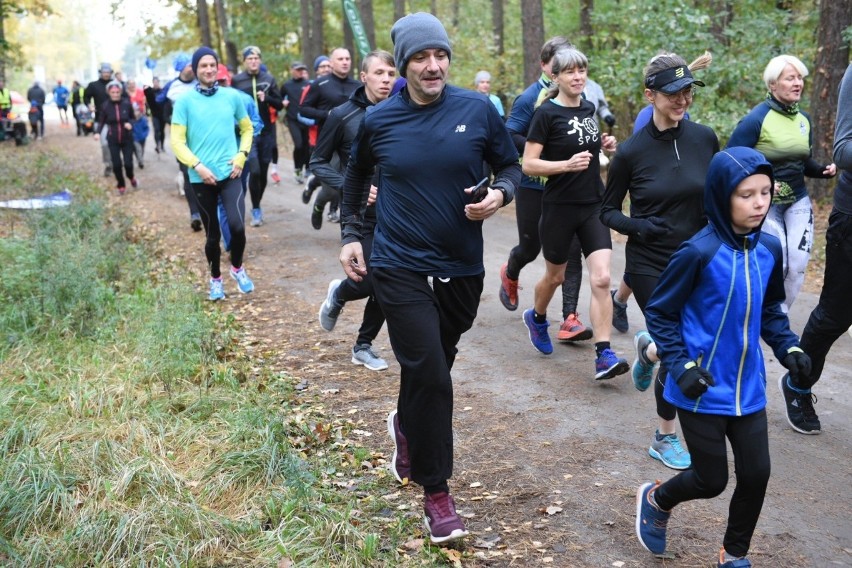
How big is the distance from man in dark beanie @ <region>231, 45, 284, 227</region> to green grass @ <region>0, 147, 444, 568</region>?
4.91 metres

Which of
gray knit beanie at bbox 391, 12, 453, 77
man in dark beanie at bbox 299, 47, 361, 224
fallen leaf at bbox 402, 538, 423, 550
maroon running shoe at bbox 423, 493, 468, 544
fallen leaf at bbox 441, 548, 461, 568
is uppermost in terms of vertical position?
gray knit beanie at bbox 391, 12, 453, 77

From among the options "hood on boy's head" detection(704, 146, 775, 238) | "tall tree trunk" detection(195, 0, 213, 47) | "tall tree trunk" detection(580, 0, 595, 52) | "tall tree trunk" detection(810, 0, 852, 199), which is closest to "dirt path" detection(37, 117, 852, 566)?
"hood on boy's head" detection(704, 146, 775, 238)

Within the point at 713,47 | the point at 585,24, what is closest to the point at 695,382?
the point at 713,47

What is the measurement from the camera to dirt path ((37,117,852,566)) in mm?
4406

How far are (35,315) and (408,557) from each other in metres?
5.29

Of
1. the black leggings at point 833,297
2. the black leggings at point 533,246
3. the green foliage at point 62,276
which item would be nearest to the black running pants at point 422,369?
the black leggings at point 833,297

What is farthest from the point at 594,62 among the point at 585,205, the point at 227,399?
the point at 227,399

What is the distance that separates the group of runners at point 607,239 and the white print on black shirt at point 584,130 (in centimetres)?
1

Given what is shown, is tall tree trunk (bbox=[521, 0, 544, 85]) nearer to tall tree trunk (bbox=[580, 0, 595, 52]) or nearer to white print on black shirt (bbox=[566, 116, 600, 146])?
tall tree trunk (bbox=[580, 0, 595, 52])

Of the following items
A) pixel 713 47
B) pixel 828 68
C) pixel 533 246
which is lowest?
pixel 533 246

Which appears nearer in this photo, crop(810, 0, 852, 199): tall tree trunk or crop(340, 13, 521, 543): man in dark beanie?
crop(340, 13, 521, 543): man in dark beanie

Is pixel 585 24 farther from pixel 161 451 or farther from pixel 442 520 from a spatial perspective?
pixel 442 520

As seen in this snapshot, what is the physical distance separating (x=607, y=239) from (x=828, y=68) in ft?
23.7

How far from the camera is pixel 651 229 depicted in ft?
17.2
